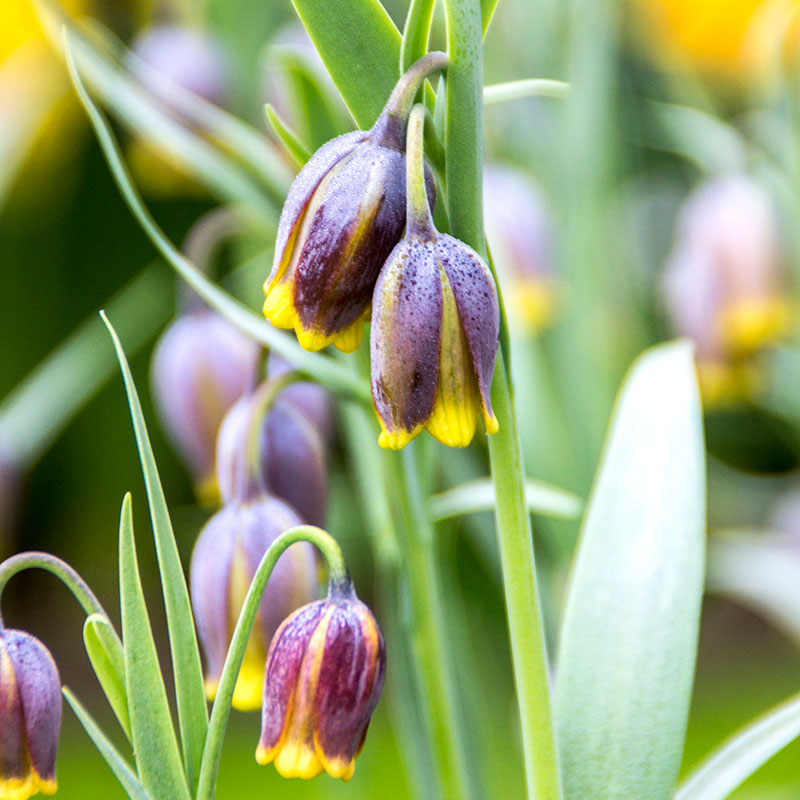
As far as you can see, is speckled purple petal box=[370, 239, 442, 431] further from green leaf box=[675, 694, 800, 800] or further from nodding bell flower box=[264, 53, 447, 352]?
green leaf box=[675, 694, 800, 800]

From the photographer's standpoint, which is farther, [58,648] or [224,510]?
[58,648]

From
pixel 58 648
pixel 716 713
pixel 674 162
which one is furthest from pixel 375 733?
pixel 674 162

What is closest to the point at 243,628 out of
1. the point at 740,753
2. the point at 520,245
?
the point at 740,753

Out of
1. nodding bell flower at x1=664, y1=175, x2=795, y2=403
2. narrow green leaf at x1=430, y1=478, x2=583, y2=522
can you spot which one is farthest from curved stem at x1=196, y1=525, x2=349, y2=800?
nodding bell flower at x1=664, y1=175, x2=795, y2=403

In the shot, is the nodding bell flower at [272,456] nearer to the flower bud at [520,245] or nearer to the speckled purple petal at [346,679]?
the speckled purple petal at [346,679]

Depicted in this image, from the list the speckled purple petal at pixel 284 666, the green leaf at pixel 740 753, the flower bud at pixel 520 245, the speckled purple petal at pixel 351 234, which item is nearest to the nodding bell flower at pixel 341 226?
the speckled purple petal at pixel 351 234

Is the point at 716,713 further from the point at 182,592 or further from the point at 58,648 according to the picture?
the point at 182,592

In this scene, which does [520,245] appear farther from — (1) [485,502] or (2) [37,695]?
(2) [37,695]
